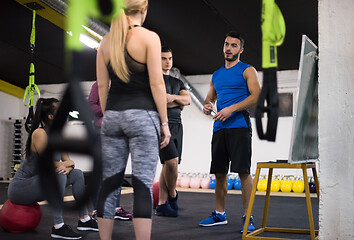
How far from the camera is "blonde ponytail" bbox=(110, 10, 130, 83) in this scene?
5.42 ft

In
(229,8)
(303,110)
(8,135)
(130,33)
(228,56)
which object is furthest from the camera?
(8,135)

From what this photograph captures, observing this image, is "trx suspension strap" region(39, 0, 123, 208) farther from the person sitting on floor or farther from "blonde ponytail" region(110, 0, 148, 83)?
the person sitting on floor

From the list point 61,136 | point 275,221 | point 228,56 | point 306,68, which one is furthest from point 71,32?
point 275,221

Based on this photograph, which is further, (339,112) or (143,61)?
(339,112)

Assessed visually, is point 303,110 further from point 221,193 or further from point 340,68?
point 221,193

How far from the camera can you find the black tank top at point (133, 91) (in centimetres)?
177

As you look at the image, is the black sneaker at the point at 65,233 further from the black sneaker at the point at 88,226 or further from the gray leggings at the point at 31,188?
the black sneaker at the point at 88,226

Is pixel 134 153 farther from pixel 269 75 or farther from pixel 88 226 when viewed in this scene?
pixel 88 226

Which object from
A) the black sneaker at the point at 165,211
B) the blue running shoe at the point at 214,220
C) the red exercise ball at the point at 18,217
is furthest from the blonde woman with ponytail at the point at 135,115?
the black sneaker at the point at 165,211

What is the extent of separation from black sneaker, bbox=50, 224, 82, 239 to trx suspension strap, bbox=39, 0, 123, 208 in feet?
6.69

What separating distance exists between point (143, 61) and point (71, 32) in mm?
1027

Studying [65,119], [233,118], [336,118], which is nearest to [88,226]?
[233,118]

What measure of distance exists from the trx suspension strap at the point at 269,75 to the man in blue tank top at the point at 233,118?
1.92 metres

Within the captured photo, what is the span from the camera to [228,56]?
294 centimetres
